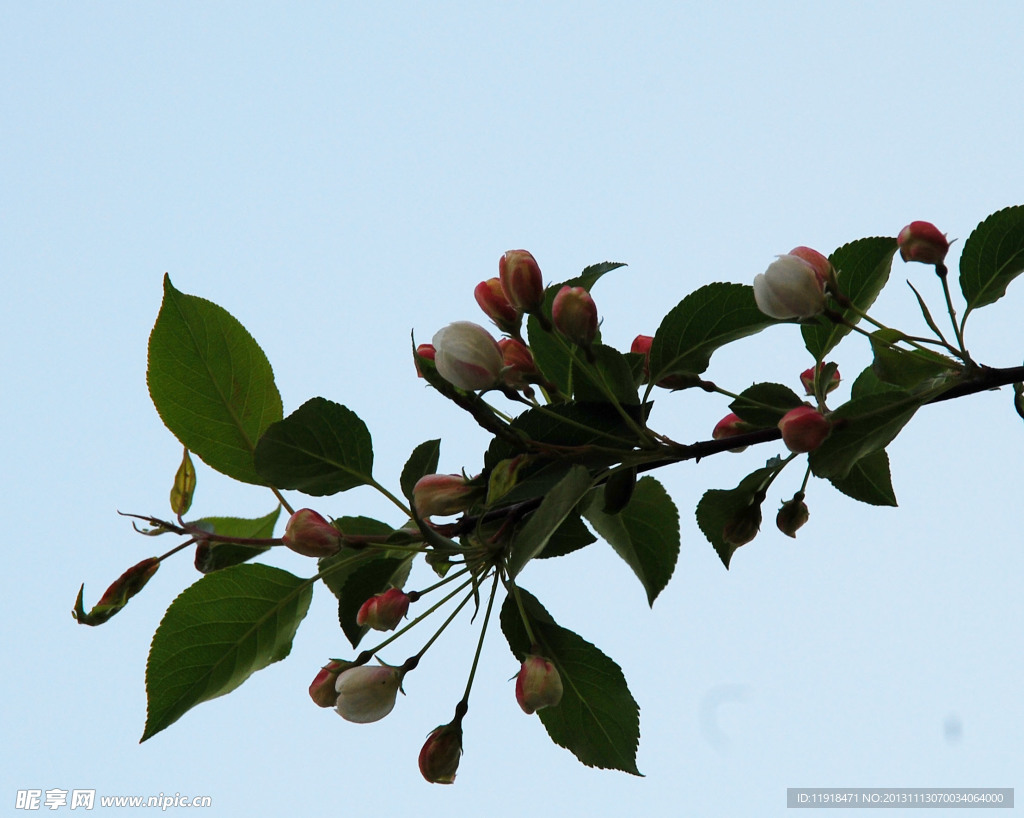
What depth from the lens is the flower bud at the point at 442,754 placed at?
2.41 ft

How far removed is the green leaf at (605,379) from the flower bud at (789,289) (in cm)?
10

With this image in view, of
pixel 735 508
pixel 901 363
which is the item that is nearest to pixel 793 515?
pixel 735 508

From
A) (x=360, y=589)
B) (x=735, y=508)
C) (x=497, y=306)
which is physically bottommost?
(x=360, y=589)

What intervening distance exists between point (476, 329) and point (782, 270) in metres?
0.20

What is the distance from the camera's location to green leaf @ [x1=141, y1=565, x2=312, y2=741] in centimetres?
75

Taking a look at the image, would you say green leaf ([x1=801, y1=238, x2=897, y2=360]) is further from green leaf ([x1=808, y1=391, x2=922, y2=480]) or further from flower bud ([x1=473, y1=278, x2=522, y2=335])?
flower bud ([x1=473, y1=278, x2=522, y2=335])

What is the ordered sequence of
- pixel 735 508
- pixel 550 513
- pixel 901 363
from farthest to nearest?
pixel 735 508, pixel 901 363, pixel 550 513

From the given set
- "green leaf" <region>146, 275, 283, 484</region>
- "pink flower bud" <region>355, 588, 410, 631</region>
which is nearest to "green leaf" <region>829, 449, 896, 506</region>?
"pink flower bud" <region>355, 588, 410, 631</region>

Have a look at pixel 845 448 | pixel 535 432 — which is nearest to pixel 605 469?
pixel 535 432

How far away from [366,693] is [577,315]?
1.00 ft

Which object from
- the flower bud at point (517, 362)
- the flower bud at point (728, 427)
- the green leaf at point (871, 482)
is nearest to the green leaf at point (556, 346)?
the flower bud at point (517, 362)

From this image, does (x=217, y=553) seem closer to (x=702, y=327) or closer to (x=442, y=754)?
(x=442, y=754)

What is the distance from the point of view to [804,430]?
2.16 ft

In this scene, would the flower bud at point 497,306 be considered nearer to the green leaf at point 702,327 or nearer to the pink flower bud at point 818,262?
the green leaf at point 702,327
